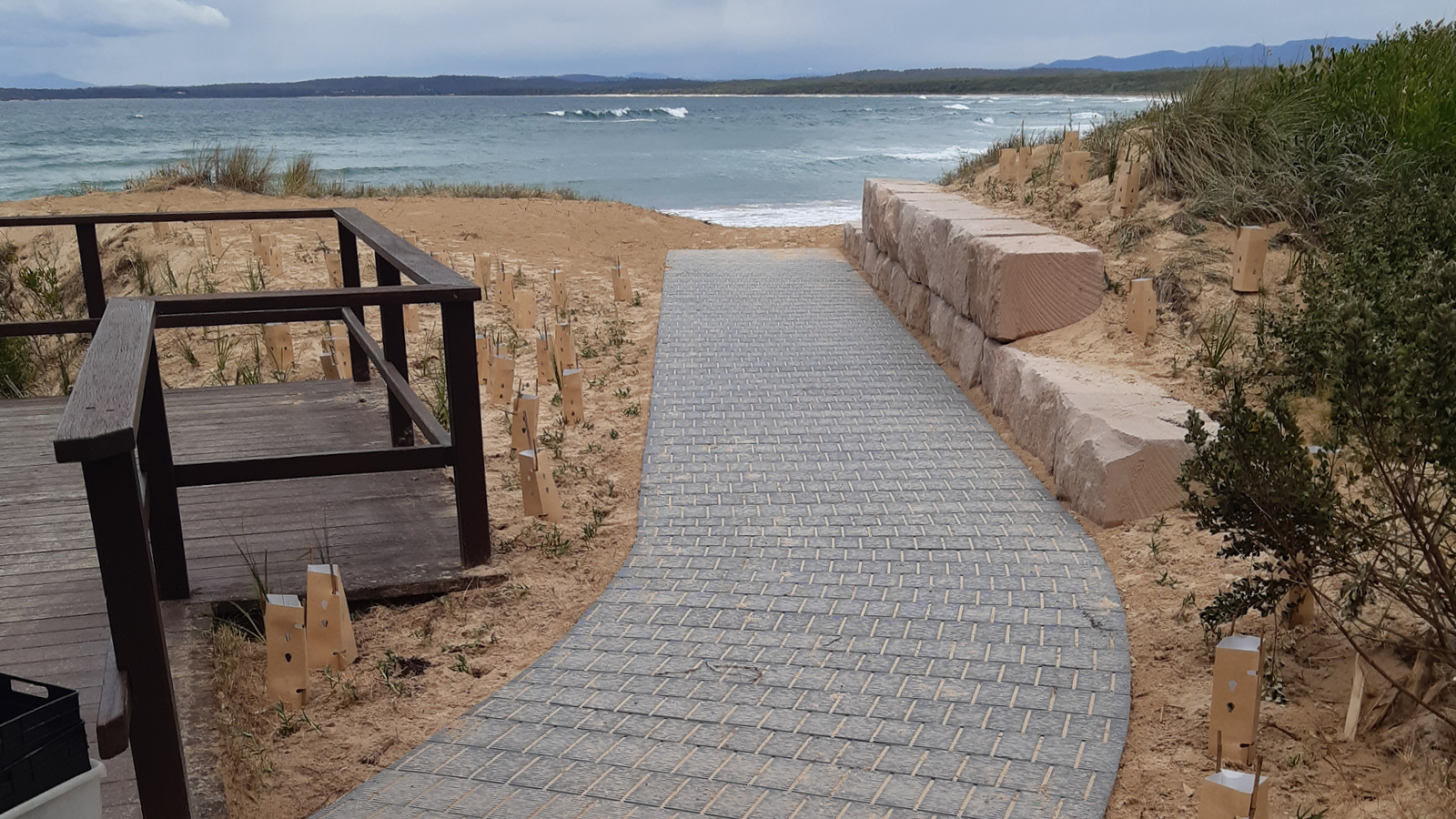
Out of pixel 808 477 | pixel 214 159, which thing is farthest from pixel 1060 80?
pixel 808 477

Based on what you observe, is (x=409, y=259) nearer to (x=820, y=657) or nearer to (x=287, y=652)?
(x=287, y=652)

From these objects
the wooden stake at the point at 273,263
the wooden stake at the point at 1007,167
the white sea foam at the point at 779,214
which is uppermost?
the wooden stake at the point at 1007,167

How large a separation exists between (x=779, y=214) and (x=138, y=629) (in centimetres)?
1887

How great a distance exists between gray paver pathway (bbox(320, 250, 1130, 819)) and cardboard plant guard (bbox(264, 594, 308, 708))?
0.52 metres

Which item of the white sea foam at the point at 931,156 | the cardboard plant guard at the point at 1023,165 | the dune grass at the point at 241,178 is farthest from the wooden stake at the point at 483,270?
the white sea foam at the point at 931,156

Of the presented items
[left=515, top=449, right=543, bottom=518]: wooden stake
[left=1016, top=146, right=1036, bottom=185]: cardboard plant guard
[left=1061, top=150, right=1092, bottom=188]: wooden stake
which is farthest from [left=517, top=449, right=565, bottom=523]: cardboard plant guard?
[left=1016, top=146, right=1036, bottom=185]: cardboard plant guard

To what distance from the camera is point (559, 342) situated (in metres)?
7.08

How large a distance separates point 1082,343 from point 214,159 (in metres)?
12.8

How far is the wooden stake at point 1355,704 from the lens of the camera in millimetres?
2975

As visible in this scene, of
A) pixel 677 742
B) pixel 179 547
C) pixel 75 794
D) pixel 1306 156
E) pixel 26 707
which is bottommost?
pixel 677 742

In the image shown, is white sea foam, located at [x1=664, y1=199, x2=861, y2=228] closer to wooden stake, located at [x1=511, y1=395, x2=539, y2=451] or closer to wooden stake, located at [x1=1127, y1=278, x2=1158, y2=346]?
wooden stake, located at [x1=1127, y1=278, x2=1158, y2=346]

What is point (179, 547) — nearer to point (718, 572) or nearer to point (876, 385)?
point (718, 572)

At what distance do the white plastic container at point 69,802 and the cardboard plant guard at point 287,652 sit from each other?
4.31ft

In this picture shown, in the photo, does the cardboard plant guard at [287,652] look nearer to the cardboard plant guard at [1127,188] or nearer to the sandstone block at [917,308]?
the sandstone block at [917,308]
